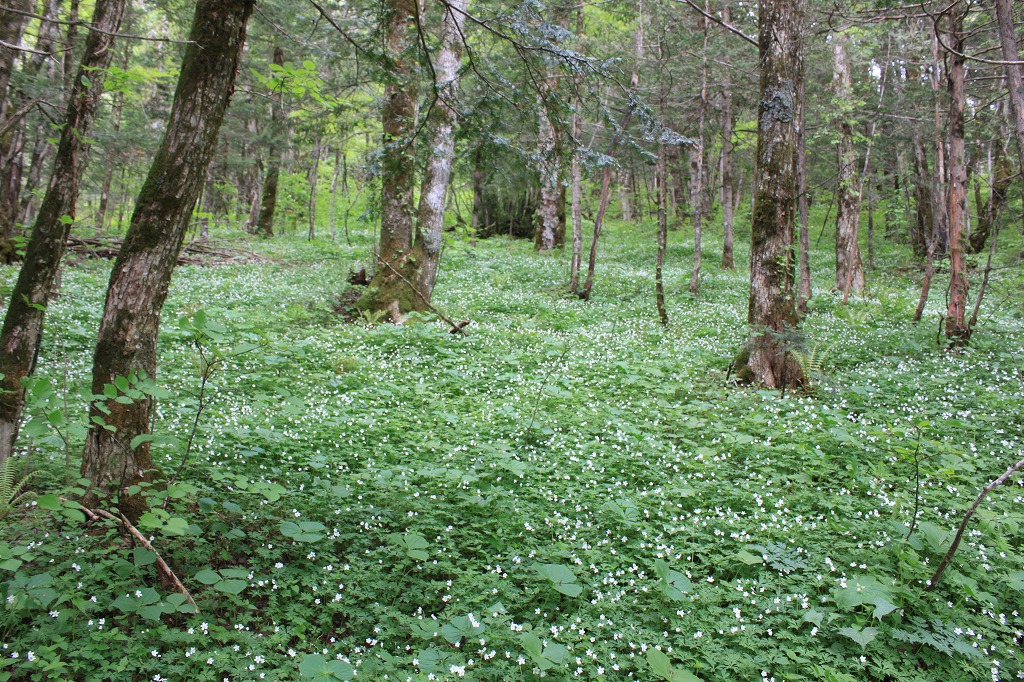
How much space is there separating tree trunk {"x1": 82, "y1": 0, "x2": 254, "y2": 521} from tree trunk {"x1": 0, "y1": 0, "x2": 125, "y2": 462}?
1.08 metres

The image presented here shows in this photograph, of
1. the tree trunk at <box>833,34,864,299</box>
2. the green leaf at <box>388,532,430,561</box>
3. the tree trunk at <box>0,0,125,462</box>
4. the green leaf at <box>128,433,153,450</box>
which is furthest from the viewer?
the tree trunk at <box>833,34,864,299</box>

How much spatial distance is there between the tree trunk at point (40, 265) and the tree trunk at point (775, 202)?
737 cm

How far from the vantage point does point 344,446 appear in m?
5.28

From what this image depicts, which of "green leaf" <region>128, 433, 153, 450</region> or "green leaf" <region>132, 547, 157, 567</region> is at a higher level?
"green leaf" <region>128, 433, 153, 450</region>

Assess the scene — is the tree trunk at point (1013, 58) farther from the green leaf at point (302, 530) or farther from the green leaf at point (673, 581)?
the green leaf at point (302, 530)

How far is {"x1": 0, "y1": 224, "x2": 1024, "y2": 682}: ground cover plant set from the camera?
119 inches

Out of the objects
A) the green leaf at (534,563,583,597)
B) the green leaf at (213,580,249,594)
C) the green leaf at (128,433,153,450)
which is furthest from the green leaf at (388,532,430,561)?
the green leaf at (128,433,153,450)

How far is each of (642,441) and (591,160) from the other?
117 inches

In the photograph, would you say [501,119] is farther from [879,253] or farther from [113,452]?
[879,253]

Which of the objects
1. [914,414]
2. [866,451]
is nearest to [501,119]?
[866,451]

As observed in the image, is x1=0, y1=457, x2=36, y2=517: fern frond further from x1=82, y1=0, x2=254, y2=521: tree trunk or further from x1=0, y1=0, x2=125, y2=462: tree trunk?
x1=0, y1=0, x2=125, y2=462: tree trunk

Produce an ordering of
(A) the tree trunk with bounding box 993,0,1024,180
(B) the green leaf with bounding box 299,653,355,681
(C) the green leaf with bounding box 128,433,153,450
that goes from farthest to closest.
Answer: (A) the tree trunk with bounding box 993,0,1024,180, (C) the green leaf with bounding box 128,433,153,450, (B) the green leaf with bounding box 299,653,355,681

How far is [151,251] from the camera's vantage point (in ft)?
11.9

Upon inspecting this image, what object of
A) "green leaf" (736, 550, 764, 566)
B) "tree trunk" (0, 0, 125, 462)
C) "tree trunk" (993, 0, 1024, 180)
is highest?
"tree trunk" (993, 0, 1024, 180)
